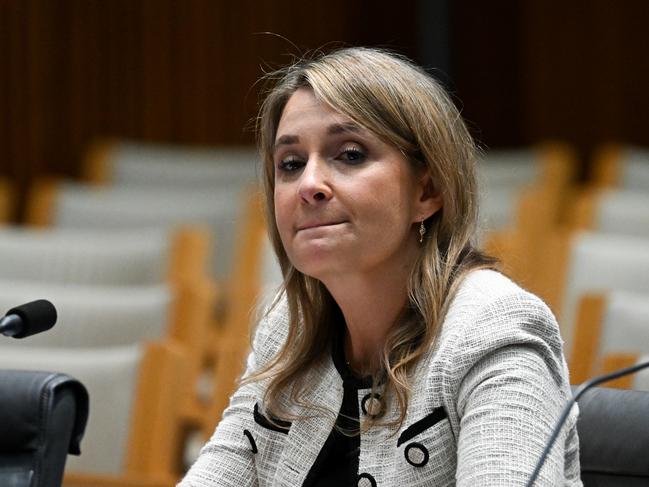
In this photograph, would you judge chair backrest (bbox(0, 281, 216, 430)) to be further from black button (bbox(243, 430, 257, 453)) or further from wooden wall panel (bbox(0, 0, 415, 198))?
wooden wall panel (bbox(0, 0, 415, 198))

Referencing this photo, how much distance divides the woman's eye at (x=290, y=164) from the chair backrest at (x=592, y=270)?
4.89 ft

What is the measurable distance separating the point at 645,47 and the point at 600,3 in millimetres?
256

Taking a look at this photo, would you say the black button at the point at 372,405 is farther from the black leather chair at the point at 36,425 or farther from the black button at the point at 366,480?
the black leather chair at the point at 36,425

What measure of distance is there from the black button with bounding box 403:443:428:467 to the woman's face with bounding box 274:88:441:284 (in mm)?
207

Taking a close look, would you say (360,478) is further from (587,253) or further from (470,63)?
(470,63)

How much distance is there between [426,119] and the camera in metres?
1.45

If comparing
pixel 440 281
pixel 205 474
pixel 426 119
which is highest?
pixel 426 119

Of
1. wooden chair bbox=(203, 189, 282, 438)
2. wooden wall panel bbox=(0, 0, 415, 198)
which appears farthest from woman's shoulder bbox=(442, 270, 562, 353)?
wooden wall panel bbox=(0, 0, 415, 198)

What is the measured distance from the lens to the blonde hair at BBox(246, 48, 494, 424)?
1.44 metres

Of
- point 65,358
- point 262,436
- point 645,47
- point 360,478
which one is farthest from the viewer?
point 645,47

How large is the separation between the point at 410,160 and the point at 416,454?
32 centimetres

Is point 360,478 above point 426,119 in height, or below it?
below

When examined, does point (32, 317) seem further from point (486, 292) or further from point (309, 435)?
point (486, 292)

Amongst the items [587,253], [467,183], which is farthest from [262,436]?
[587,253]
